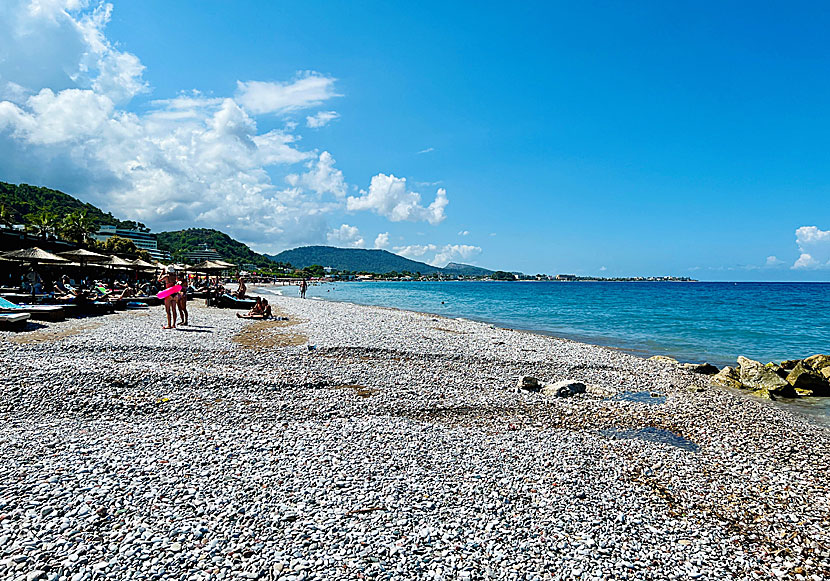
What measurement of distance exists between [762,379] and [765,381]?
0.38ft

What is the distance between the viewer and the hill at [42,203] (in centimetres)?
10494

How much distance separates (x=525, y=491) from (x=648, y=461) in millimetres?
2545

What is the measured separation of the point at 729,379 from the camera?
44.0 feet

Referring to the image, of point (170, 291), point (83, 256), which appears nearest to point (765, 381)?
point (170, 291)

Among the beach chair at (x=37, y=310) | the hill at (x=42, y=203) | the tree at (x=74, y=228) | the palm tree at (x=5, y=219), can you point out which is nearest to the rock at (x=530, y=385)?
the beach chair at (x=37, y=310)

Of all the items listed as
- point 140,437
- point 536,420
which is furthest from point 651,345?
point 140,437

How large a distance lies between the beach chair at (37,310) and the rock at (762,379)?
916 inches

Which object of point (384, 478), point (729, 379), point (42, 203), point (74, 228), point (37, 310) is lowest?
point (729, 379)

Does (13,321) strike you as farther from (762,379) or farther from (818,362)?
(818,362)

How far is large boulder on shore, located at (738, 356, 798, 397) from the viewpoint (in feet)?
39.1

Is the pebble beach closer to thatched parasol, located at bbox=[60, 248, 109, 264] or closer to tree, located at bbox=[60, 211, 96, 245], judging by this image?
thatched parasol, located at bbox=[60, 248, 109, 264]

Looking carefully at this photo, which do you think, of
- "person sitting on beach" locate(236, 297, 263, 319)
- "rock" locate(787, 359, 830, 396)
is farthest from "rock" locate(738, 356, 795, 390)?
"person sitting on beach" locate(236, 297, 263, 319)

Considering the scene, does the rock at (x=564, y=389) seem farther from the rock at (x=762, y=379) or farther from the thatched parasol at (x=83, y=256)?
the thatched parasol at (x=83, y=256)

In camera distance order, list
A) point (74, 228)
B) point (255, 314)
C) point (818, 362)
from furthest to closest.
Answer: point (74, 228) < point (255, 314) < point (818, 362)
